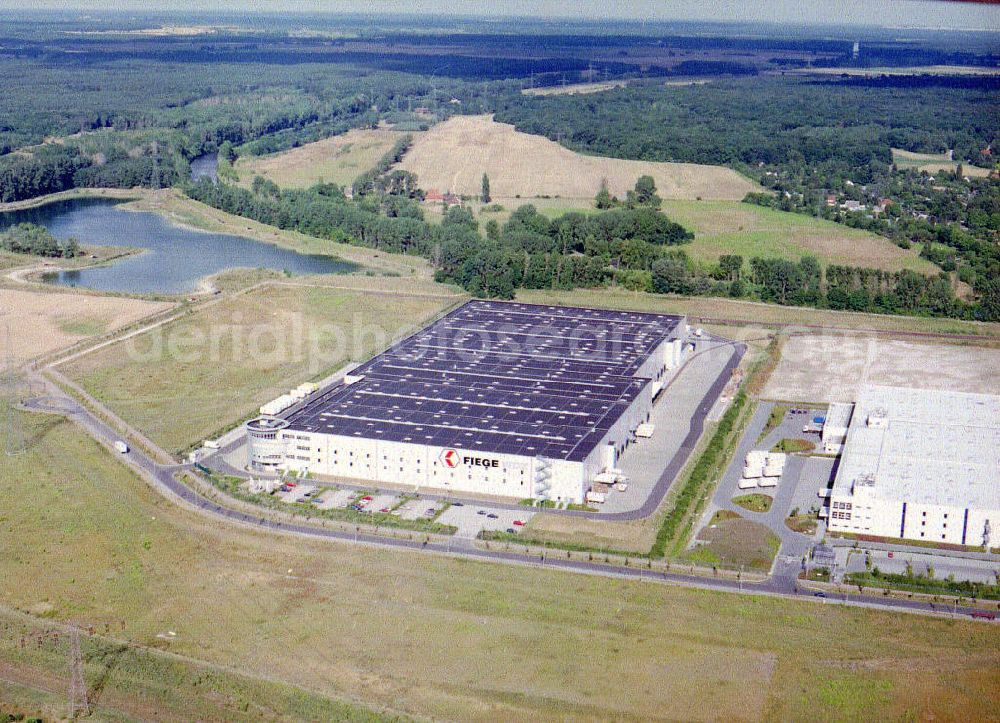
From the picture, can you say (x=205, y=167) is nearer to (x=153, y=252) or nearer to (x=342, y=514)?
(x=153, y=252)

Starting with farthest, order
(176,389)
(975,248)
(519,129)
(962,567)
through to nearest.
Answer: (519,129) < (975,248) < (176,389) < (962,567)

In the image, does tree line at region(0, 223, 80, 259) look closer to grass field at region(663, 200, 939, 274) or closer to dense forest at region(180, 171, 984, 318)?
dense forest at region(180, 171, 984, 318)

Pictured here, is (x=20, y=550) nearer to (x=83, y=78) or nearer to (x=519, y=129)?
(x=519, y=129)

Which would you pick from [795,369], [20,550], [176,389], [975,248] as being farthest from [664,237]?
[20,550]

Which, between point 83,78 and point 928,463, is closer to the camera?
point 928,463

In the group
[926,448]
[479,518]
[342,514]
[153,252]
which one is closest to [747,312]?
[926,448]

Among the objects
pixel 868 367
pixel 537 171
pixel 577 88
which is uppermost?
pixel 577 88

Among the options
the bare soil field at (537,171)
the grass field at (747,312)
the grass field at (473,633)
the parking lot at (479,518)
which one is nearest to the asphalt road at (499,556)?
the grass field at (473,633)
